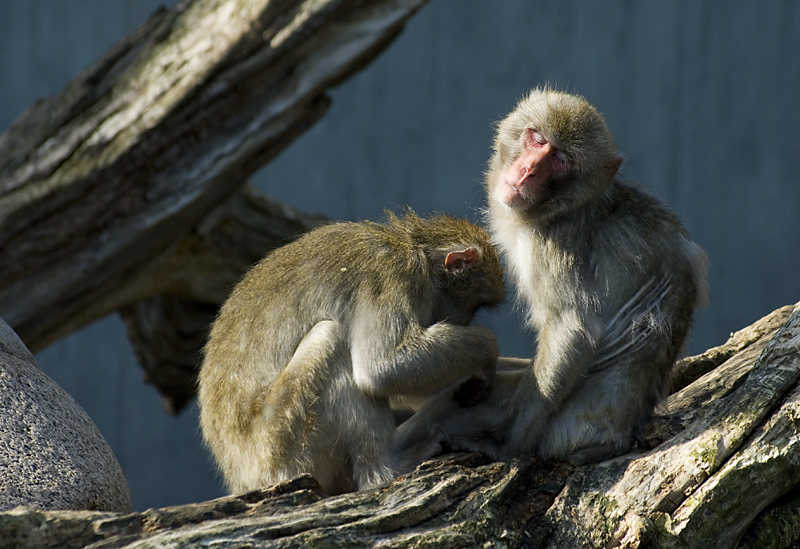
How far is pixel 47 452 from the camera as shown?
3666 mm

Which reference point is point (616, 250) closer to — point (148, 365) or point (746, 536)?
point (746, 536)

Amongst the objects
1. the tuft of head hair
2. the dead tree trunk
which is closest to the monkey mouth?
the tuft of head hair

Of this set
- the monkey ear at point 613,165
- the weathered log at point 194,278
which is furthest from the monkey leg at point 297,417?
the weathered log at point 194,278

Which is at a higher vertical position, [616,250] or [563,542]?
[616,250]

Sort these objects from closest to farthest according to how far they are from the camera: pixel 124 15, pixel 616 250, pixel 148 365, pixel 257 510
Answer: pixel 257 510 < pixel 616 250 < pixel 148 365 < pixel 124 15

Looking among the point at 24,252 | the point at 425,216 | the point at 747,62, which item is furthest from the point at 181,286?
the point at 747,62

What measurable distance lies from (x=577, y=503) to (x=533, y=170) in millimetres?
1369

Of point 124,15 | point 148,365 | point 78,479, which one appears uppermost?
point 124,15

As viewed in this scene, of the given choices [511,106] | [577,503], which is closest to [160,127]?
[577,503]

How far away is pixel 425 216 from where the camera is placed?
15.6 ft

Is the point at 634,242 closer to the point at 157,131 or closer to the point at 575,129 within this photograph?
the point at 575,129

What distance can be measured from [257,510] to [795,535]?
2.15 meters

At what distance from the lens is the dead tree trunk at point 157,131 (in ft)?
20.0

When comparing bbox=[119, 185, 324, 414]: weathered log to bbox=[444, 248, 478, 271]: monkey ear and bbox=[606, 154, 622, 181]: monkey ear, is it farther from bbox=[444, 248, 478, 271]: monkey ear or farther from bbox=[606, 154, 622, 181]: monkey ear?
bbox=[606, 154, 622, 181]: monkey ear
